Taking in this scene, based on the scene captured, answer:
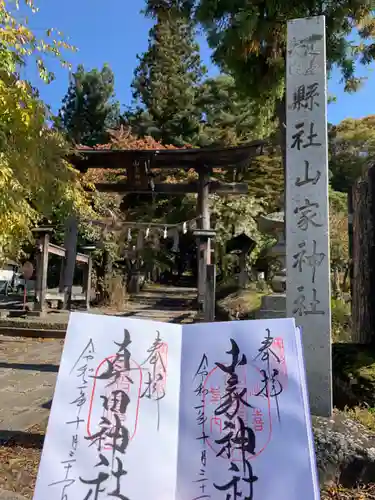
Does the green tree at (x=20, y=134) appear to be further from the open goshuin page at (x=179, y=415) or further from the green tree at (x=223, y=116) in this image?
the green tree at (x=223, y=116)

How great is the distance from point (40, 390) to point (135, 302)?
9.63 metres

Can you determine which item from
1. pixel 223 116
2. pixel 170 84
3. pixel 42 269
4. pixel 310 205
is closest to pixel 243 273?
pixel 42 269

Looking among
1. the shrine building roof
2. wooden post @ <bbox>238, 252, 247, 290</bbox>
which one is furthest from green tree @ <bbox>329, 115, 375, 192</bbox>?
the shrine building roof

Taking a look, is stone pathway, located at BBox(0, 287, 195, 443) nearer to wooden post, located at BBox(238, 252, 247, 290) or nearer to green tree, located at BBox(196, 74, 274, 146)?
wooden post, located at BBox(238, 252, 247, 290)

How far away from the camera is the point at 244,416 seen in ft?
5.00

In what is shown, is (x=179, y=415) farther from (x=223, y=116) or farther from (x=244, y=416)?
(x=223, y=116)

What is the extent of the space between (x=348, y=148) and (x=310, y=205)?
26609mm

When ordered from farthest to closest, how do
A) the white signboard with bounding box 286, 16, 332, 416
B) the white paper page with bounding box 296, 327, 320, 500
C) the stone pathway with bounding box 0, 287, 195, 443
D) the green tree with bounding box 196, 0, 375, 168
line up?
the green tree with bounding box 196, 0, 375, 168
the stone pathway with bounding box 0, 287, 195, 443
the white signboard with bounding box 286, 16, 332, 416
the white paper page with bounding box 296, 327, 320, 500

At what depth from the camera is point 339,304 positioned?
30.2 ft

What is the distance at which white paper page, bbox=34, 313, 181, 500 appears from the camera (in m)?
1.41

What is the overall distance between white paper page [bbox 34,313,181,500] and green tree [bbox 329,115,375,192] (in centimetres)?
2654

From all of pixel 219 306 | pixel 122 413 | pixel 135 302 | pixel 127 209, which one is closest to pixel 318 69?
pixel 122 413

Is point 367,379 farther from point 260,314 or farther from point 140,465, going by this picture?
point 140,465

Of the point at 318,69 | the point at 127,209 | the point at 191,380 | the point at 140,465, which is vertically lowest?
the point at 140,465
